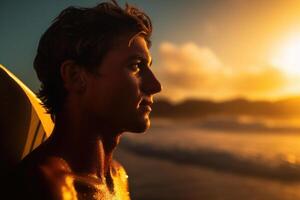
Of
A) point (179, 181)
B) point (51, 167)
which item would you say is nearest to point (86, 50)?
point (51, 167)

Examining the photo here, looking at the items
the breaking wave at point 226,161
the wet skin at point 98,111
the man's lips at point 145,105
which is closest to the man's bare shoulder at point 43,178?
the wet skin at point 98,111

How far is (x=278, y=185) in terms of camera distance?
9695 mm

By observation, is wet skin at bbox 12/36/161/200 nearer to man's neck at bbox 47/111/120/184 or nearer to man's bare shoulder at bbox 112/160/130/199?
man's neck at bbox 47/111/120/184

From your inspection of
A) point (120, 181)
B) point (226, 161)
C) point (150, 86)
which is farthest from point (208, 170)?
point (150, 86)

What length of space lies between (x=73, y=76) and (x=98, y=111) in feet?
0.68

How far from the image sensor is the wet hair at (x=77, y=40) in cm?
212

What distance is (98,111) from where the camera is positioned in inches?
84.2

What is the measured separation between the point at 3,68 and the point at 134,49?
0.80m

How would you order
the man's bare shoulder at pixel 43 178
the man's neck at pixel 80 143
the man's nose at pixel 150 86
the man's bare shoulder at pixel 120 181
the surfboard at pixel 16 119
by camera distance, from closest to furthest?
the man's bare shoulder at pixel 43 178 → the man's neck at pixel 80 143 → the man's nose at pixel 150 86 → the surfboard at pixel 16 119 → the man's bare shoulder at pixel 120 181

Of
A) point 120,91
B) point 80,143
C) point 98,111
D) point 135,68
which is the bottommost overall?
point 80,143

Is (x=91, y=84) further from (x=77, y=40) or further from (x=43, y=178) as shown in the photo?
(x=43, y=178)

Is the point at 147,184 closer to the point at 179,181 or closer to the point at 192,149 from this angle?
the point at 179,181

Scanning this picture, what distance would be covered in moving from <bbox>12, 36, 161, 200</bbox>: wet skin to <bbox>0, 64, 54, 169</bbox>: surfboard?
1.15 feet

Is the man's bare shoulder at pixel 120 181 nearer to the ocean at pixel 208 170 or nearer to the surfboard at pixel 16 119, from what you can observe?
the surfboard at pixel 16 119
